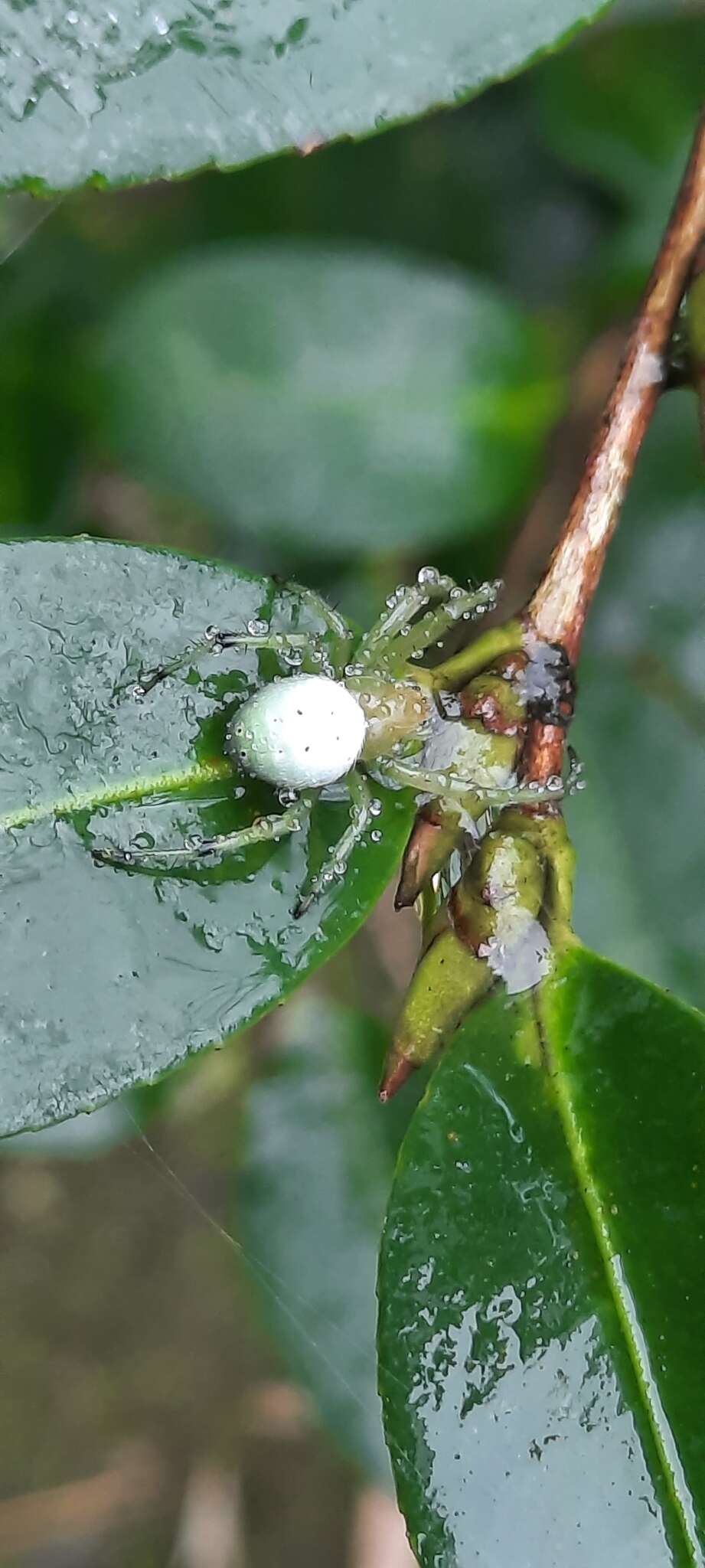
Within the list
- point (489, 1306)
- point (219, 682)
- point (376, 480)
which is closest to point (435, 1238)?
point (489, 1306)

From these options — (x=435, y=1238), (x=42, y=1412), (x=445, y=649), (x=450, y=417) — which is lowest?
(x=42, y=1412)

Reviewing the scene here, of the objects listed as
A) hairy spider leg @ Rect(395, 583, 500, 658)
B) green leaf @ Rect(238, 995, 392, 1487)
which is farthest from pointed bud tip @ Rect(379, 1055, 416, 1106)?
green leaf @ Rect(238, 995, 392, 1487)

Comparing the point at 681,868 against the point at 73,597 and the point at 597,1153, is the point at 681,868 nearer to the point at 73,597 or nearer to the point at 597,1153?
the point at 597,1153

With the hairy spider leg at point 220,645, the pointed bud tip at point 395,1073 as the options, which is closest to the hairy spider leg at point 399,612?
the hairy spider leg at point 220,645

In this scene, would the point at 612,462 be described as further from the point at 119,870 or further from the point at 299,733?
the point at 119,870

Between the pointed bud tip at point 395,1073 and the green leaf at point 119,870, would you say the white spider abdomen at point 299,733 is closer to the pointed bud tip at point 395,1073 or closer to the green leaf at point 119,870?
the green leaf at point 119,870

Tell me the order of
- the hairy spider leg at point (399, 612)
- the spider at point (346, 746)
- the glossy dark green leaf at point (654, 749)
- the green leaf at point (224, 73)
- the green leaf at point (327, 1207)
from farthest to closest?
the green leaf at point (327, 1207) → the glossy dark green leaf at point (654, 749) → the hairy spider leg at point (399, 612) → the spider at point (346, 746) → the green leaf at point (224, 73)
